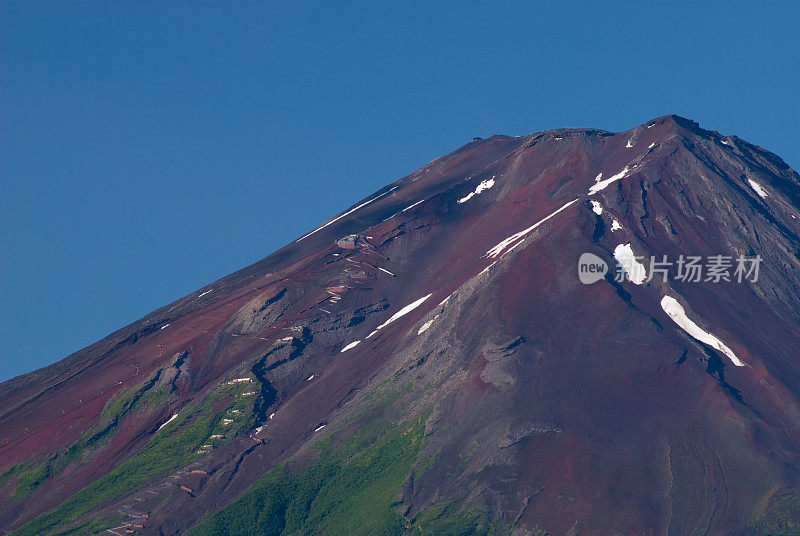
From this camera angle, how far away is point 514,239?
12962cm

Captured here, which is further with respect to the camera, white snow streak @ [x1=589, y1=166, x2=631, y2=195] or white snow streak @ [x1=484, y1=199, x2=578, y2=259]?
white snow streak @ [x1=589, y1=166, x2=631, y2=195]

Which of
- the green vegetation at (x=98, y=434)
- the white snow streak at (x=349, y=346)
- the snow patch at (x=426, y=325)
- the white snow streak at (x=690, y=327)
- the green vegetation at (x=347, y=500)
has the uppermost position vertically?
the green vegetation at (x=98, y=434)

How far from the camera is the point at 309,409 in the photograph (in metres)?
114

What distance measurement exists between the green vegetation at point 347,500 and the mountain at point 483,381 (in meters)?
0.20

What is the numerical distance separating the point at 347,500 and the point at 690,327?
37.6 metres

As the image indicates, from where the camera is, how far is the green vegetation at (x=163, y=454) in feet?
349

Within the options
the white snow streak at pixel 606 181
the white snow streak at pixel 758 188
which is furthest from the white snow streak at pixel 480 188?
the white snow streak at pixel 758 188

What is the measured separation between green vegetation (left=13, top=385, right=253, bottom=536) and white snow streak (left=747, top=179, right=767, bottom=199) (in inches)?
2622

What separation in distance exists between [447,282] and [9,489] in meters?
50.0

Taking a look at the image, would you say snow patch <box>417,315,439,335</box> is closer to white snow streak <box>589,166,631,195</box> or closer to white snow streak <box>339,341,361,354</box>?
white snow streak <box>339,341,361,354</box>

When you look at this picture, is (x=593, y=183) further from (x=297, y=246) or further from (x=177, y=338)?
(x=177, y=338)

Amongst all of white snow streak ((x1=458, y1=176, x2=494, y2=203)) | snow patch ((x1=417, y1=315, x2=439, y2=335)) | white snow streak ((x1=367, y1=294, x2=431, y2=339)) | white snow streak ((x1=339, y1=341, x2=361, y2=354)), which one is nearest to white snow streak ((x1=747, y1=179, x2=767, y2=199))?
white snow streak ((x1=458, y1=176, x2=494, y2=203))

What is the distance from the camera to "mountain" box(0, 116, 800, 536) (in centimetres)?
9781

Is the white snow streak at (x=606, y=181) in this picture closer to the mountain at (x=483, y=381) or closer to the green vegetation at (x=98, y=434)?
the mountain at (x=483, y=381)
